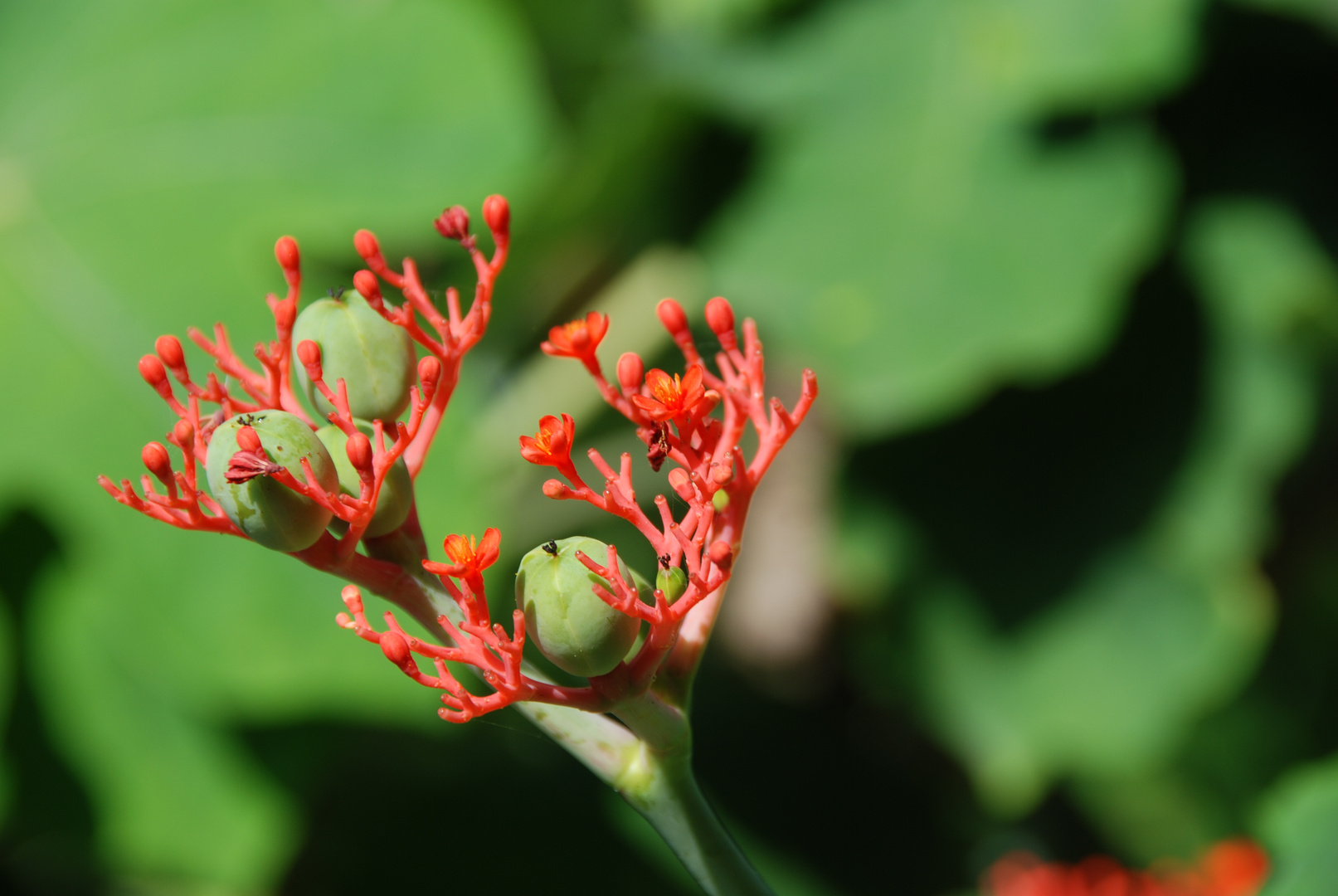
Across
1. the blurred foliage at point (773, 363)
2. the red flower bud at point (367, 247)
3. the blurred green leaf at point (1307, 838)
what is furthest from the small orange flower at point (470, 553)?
the blurred foliage at point (773, 363)

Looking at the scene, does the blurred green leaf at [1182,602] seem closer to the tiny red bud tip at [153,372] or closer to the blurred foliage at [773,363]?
the blurred foliage at [773,363]

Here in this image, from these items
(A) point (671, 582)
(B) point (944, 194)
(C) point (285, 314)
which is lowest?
(B) point (944, 194)

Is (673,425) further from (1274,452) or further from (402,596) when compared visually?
(1274,452)

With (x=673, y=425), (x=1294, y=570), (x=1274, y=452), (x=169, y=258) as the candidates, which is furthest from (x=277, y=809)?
(x=1294, y=570)

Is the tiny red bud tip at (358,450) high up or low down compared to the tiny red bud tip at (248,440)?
down

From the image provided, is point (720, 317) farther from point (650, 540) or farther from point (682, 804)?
point (682, 804)

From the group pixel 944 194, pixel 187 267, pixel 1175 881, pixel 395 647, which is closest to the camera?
pixel 395 647

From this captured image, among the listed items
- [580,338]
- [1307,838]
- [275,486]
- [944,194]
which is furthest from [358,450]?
[944,194]
